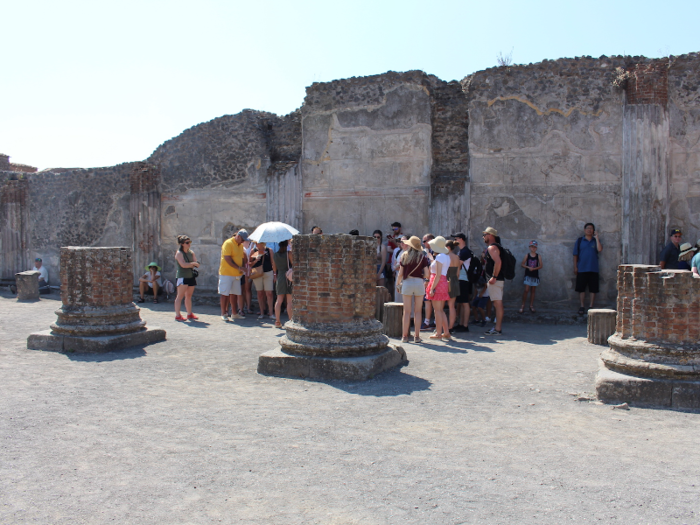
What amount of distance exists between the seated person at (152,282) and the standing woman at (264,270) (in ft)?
11.1


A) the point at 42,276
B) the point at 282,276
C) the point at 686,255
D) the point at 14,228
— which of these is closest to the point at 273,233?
the point at 282,276

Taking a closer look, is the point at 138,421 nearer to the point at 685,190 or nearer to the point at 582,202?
the point at 582,202

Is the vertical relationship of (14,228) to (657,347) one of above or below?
above

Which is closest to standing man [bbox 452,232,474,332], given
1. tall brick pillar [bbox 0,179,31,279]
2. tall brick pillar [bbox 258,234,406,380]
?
tall brick pillar [bbox 258,234,406,380]

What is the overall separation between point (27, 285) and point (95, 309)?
23.5 feet

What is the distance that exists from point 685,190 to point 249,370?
755cm

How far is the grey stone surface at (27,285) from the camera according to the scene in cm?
1312

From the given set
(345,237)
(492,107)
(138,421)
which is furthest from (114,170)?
(138,421)

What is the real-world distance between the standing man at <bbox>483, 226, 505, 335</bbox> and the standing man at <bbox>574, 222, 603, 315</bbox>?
6.08ft

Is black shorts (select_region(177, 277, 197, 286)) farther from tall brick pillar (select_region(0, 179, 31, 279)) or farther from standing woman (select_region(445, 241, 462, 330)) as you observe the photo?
tall brick pillar (select_region(0, 179, 31, 279))

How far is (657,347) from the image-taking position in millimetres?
4918

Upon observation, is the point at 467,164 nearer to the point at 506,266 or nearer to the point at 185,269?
the point at 506,266

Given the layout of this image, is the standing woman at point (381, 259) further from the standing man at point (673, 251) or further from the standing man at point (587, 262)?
the standing man at point (673, 251)

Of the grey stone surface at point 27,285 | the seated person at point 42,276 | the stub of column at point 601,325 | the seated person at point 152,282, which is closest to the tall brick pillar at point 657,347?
the stub of column at point 601,325
